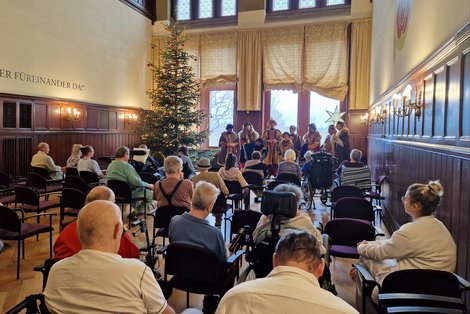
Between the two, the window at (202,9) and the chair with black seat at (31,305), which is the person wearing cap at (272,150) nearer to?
the window at (202,9)

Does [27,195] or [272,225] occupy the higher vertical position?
[272,225]

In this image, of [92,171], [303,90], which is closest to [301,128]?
[303,90]

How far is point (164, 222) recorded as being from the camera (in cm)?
406

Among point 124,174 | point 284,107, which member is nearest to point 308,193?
point 124,174

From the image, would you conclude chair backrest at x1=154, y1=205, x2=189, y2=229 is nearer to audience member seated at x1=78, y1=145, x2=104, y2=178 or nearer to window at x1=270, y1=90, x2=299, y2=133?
audience member seated at x1=78, y1=145, x2=104, y2=178

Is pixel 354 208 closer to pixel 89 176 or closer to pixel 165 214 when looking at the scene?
pixel 165 214

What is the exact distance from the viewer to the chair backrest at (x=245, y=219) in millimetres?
3865

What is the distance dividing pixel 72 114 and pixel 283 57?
25.5ft

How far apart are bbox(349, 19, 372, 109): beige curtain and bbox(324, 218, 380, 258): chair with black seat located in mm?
10008

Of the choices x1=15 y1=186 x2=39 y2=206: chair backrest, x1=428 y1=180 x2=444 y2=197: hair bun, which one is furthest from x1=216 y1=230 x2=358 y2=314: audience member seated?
x1=15 y1=186 x2=39 y2=206: chair backrest

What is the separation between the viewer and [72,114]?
10828 mm

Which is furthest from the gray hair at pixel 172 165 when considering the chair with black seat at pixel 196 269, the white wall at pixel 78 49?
the white wall at pixel 78 49

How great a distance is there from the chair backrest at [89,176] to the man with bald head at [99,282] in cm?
540

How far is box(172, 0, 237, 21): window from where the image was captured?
14523mm
